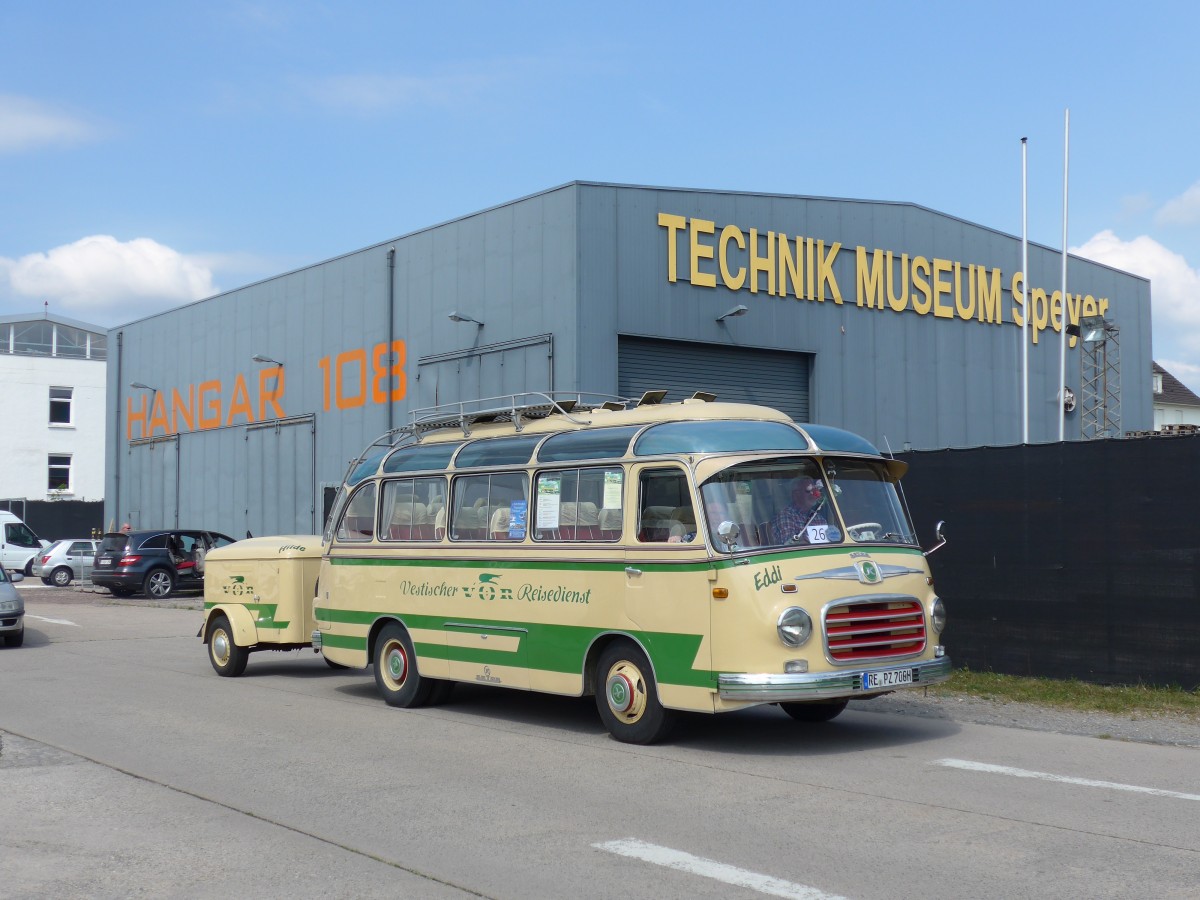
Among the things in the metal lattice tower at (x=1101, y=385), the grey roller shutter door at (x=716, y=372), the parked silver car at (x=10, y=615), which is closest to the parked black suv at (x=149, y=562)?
the parked silver car at (x=10, y=615)

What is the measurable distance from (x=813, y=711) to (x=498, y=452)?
3.65 m

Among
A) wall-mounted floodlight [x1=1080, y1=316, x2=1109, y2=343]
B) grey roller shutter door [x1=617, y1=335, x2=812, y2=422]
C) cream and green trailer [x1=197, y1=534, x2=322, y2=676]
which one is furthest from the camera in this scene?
wall-mounted floodlight [x1=1080, y1=316, x2=1109, y2=343]

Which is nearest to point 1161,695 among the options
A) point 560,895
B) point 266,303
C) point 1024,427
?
point 560,895

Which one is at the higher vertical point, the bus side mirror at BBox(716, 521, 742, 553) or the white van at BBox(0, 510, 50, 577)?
the bus side mirror at BBox(716, 521, 742, 553)

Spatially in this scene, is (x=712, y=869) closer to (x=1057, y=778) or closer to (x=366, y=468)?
(x=1057, y=778)

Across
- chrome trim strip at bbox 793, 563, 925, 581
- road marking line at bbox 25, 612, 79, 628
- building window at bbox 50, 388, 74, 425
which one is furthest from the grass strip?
building window at bbox 50, 388, 74, 425

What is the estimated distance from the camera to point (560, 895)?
5922 millimetres

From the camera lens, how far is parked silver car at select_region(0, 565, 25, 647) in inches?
742

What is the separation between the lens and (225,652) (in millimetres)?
15242

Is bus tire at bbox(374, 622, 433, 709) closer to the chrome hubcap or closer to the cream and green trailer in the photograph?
the cream and green trailer

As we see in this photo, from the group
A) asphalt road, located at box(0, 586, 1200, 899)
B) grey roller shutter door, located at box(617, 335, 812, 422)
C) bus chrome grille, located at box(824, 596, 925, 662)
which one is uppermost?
grey roller shutter door, located at box(617, 335, 812, 422)

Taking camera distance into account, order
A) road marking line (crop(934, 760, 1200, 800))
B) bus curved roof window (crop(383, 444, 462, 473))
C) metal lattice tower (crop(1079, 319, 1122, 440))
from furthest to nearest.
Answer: metal lattice tower (crop(1079, 319, 1122, 440))
bus curved roof window (crop(383, 444, 462, 473))
road marking line (crop(934, 760, 1200, 800))

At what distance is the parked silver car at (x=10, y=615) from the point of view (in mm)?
18859

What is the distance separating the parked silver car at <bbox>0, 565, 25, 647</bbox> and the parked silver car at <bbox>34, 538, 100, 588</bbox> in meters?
21.7
